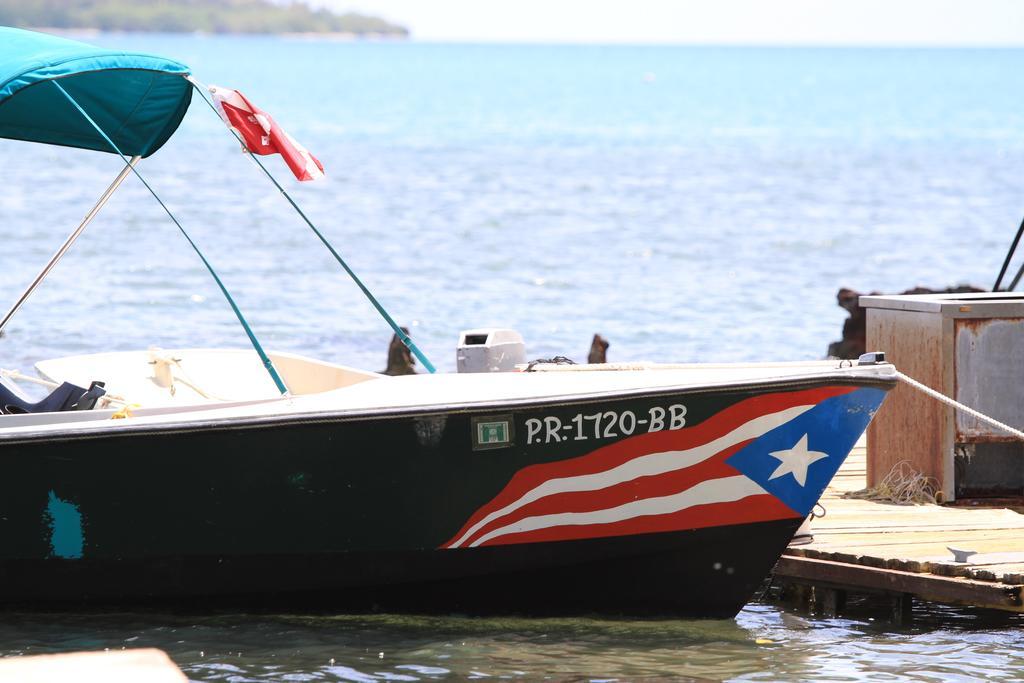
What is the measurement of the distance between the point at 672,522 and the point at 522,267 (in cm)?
2178

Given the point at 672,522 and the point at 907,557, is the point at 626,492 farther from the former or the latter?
the point at 907,557

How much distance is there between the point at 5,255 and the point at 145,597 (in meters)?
22.3

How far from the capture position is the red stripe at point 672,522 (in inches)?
318

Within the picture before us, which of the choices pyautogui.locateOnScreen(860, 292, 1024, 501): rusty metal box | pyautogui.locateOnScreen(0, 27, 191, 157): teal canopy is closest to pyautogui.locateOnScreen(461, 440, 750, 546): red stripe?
pyautogui.locateOnScreen(860, 292, 1024, 501): rusty metal box

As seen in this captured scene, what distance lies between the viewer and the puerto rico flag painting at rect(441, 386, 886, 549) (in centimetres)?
789

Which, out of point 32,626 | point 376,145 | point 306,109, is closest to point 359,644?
point 32,626

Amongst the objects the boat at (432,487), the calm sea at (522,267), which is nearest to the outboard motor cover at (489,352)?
the boat at (432,487)

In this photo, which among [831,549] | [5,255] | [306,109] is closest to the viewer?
[831,549]

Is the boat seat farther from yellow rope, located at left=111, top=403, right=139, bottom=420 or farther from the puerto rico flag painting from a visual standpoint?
the puerto rico flag painting

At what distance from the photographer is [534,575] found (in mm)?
8242

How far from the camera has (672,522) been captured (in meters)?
8.09

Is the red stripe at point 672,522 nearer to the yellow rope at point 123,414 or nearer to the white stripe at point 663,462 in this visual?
the white stripe at point 663,462

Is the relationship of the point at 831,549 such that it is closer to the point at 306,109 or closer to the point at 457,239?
the point at 457,239

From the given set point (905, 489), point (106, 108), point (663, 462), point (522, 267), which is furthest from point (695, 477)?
point (522, 267)
